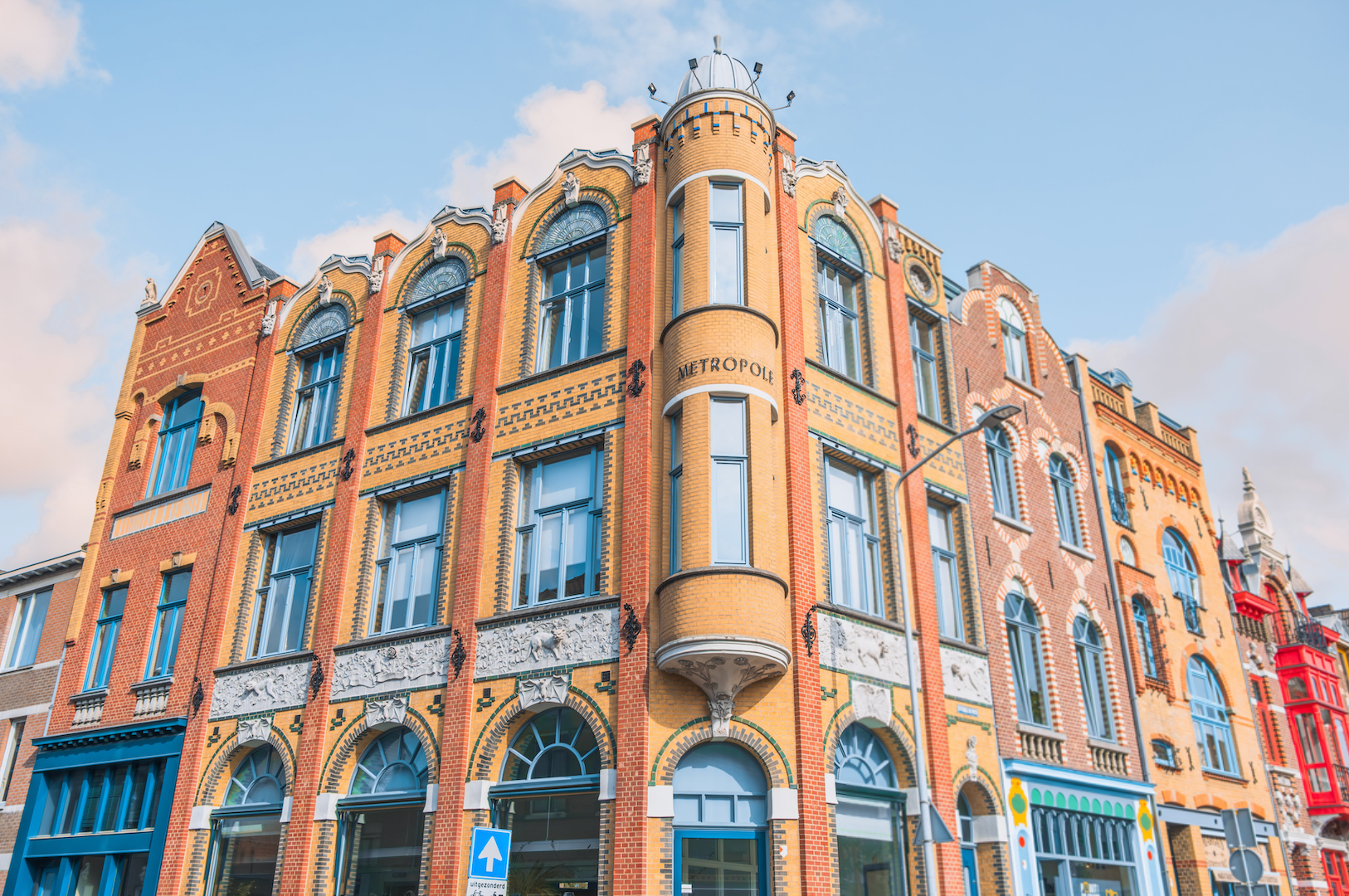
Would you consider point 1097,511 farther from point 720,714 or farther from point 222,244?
point 222,244

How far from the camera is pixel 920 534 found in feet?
64.7

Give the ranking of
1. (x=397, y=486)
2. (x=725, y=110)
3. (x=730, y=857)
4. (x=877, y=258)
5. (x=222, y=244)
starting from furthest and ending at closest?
(x=222, y=244) → (x=877, y=258) → (x=397, y=486) → (x=725, y=110) → (x=730, y=857)

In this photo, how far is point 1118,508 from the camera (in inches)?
1059

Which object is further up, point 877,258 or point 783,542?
point 877,258

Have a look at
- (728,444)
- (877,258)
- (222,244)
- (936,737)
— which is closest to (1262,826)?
(936,737)

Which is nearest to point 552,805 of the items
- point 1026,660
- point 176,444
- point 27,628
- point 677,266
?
point 677,266

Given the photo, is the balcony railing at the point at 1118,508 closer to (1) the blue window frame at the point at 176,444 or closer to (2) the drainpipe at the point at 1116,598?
(2) the drainpipe at the point at 1116,598

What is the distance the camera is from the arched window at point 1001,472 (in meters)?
23.2

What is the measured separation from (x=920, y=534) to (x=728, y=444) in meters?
4.80

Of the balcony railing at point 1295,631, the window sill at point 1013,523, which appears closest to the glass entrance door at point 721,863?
the window sill at point 1013,523

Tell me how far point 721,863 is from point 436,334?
41.2 ft

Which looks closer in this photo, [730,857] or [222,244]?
[730,857]

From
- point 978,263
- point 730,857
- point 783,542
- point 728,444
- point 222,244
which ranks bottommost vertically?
point 730,857

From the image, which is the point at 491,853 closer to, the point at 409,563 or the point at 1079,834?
the point at 409,563
